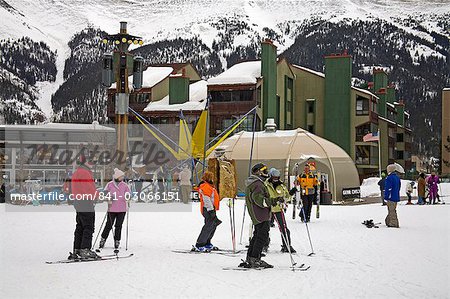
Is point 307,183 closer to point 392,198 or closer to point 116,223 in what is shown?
point 392,198

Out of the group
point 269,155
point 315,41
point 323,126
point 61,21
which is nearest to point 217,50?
point 315,41

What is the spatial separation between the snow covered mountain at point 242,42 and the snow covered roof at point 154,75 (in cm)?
5235

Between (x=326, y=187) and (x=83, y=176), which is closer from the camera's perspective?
(x=83, y=176)

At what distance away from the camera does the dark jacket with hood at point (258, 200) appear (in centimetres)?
909

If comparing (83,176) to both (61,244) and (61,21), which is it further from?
(61,21)

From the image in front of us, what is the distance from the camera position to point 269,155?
97.2 feet

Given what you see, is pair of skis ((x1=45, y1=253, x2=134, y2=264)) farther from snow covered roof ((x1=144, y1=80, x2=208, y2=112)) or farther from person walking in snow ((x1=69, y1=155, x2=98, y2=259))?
snow covered roof ((x1=144, y1=80, x2=208, y2=112))

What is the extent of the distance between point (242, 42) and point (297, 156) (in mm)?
157264

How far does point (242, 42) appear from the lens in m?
183

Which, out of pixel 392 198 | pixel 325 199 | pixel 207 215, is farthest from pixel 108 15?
pixel 207 215

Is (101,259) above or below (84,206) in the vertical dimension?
below

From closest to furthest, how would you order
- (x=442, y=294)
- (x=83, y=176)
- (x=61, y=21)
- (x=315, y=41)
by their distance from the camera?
(x=442, y=294) < (x=83, y=176) < (x=315, y=41) < (x=61, y=21)

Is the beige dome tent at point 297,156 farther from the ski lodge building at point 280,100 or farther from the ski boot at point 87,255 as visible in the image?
the ski boot at point 87,255

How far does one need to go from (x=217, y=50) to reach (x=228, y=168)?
164 metres
